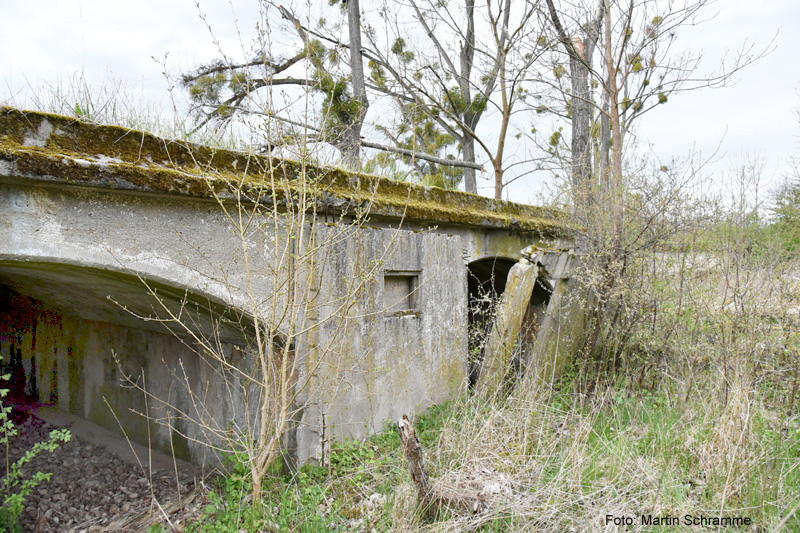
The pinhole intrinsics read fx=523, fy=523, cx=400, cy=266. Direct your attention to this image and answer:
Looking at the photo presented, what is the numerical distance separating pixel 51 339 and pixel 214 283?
408 cm

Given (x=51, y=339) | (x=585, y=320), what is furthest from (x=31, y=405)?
(x=585, y=320)

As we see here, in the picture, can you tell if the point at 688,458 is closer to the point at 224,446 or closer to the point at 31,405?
the point at 224,446

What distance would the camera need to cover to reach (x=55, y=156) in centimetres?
249

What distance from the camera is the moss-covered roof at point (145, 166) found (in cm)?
247

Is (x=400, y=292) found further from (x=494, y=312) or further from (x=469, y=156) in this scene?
(x=469, y=156)

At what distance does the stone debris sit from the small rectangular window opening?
2.00 m

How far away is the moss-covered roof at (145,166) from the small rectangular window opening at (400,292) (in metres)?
0.50

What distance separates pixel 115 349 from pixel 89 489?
134cm

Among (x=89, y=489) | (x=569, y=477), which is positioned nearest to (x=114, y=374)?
(x=89, y=489)

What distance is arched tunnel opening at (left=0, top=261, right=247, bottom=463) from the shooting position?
3572 millimetres

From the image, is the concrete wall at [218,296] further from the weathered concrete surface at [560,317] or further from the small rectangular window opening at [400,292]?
the weathered concrete surface at [560,317]

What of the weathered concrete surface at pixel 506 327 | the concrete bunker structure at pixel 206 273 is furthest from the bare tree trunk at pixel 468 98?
the weathered concrete surface at pixel 506 327

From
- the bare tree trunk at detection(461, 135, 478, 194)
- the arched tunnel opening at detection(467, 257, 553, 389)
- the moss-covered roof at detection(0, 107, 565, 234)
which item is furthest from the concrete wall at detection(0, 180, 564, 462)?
the bare tree trunk at detection(461, 135, 478, 194)

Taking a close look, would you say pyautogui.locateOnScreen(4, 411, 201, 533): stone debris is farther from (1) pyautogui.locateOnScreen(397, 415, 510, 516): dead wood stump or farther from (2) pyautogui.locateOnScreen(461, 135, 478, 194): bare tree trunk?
(2) pyautogui.locateOnScreen(461, 135, 478, 194): bare tree trunk
